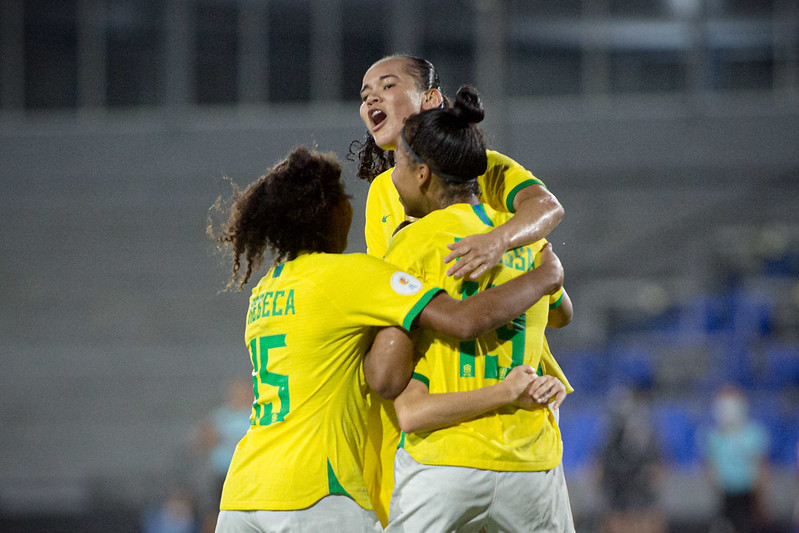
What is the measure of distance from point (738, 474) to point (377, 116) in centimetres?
766

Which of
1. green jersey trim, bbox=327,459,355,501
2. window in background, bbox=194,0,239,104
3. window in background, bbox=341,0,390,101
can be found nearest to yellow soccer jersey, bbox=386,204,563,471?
green jersey trim, bbox=327,459,355,501

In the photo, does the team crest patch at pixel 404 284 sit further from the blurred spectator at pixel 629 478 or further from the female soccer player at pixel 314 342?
the blurred spectator at pixel 629 478

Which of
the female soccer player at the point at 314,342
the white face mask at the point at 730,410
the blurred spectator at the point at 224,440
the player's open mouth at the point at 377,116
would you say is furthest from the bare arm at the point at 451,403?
the white face mask at the point at 730,410

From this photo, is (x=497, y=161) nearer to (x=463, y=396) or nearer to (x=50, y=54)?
(x=463, y=396)

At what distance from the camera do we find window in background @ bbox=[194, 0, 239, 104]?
53.1ft

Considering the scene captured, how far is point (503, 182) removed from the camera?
3027mm

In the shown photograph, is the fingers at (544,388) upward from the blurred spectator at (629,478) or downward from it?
upward

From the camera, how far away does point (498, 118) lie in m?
13.3

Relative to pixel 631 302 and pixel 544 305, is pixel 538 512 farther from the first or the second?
pixel 631 302

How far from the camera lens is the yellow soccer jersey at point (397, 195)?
3.01 metres

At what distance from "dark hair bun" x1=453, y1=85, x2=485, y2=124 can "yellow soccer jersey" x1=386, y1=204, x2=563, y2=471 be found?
25cm

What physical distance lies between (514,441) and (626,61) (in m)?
14.1

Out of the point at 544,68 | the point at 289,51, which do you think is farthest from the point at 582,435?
the point at 289,51

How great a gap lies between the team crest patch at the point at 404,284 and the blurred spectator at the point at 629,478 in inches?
293
